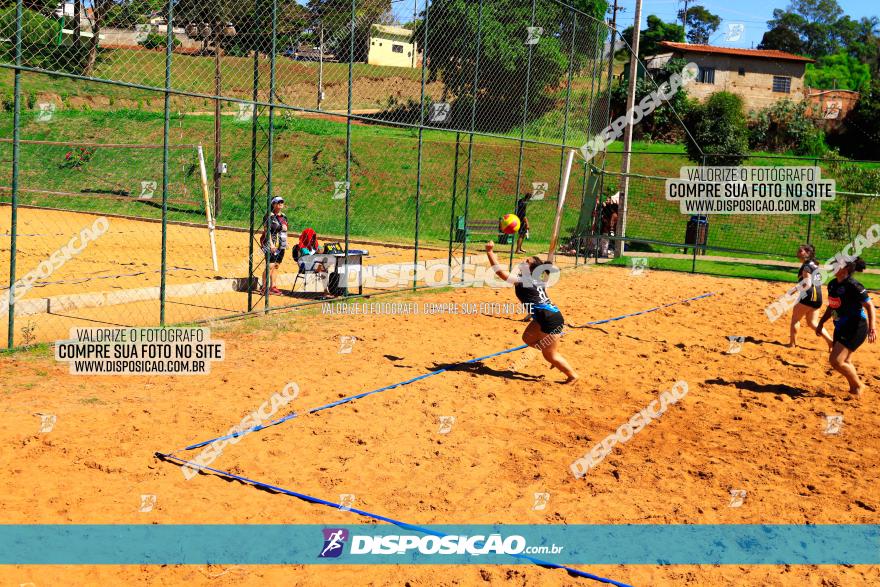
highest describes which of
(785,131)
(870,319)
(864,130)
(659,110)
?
(659,110)

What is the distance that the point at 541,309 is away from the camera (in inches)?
397

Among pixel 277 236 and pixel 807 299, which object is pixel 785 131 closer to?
pixel 807 299

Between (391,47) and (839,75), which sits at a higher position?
(839,75)

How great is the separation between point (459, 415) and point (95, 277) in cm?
1012

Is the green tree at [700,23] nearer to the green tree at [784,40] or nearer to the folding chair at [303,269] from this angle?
the green tree at [784,40]

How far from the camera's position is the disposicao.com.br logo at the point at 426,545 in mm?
5707

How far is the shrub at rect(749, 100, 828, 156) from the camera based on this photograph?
49.5 metres

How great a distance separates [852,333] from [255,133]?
9.34 meters

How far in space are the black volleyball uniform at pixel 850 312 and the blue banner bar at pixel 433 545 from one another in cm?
453

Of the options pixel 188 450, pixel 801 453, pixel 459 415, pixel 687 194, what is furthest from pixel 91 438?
pixel 687 194

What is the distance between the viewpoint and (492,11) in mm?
18438

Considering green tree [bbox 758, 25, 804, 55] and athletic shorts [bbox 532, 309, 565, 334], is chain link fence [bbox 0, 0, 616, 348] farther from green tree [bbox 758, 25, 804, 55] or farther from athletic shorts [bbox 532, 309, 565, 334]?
green tree [bbox 758, 25, 804, 55]

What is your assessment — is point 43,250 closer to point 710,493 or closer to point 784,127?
point 710,493

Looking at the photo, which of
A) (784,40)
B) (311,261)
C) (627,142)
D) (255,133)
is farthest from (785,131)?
(784,40)
